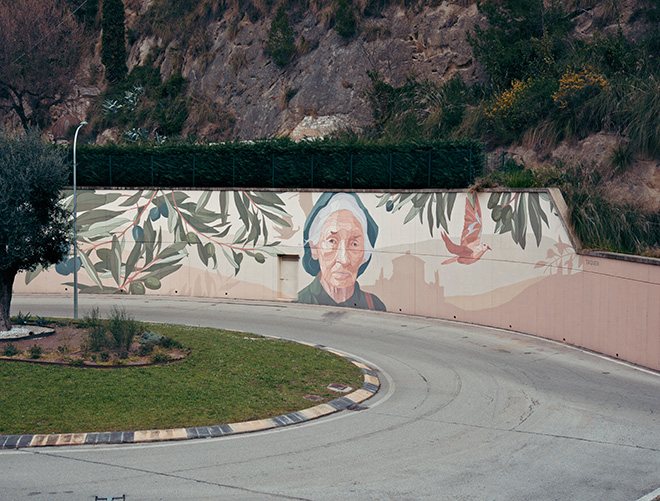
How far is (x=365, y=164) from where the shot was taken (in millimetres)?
27734

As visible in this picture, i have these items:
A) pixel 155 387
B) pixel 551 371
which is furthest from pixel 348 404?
pixel 551 371

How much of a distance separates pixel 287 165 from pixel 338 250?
478 cm

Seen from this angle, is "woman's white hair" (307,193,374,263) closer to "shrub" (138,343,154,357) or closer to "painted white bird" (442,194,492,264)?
"painted white bird" (442,194,492,264)

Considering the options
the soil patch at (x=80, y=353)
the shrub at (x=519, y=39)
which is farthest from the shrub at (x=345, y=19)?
the soil patch at (x=80, y=353)

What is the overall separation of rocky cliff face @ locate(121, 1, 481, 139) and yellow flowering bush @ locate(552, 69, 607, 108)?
28.7ft

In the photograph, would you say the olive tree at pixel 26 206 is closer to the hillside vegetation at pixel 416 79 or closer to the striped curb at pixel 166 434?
the striped curb at pixel 166 434

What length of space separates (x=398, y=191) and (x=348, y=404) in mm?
13850

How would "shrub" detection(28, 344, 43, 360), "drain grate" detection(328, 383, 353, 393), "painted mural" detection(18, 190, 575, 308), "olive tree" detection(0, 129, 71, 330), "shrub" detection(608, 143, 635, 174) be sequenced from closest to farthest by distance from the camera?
"drain grate" detection(328, 383, 353, 393)
"shrub" detection(28, 344, 43, 360)
"olive tree" detection(0, 129, 71, 330)
"painted mural" detection(18, 190, 575, 308)
"shrub" detection(608, 143, 635, 174)

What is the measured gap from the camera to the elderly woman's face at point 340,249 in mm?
27172

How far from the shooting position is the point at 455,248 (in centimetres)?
2459

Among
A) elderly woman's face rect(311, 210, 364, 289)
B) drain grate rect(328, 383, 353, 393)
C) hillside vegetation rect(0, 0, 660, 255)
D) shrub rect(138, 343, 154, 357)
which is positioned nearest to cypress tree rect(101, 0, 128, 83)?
hillside vegetation rect(0, 0, 660, 255)

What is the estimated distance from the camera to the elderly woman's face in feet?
89.1

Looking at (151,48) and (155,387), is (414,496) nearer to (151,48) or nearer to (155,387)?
(155,387)

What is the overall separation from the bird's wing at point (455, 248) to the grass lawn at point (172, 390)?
8404mm
